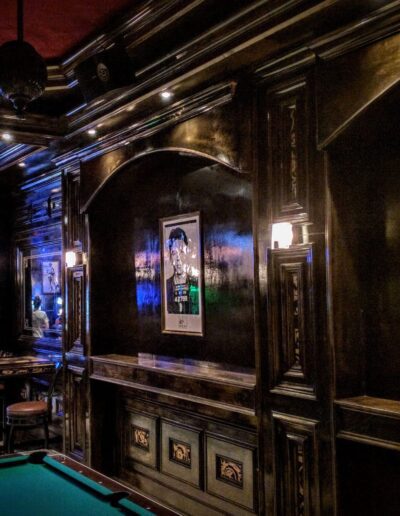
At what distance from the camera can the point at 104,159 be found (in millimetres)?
5750

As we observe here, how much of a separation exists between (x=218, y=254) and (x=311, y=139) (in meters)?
1.71

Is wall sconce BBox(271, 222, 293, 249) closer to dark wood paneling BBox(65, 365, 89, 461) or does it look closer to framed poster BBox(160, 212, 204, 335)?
framed poster BBox(160, 212, 204, 335)

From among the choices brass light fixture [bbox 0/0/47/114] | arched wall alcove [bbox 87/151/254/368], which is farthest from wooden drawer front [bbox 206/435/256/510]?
brass light fixture [bbox 0/0/47/114]

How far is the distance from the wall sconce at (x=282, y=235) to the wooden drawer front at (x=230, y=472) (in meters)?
1.75

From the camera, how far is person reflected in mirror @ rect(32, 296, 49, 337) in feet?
25.8

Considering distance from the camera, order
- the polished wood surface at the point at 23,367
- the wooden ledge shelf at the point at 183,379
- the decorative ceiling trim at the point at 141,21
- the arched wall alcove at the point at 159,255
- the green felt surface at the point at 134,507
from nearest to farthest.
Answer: the green felt surface at the point at 134,507 < the decorative ceiling trim at the point at 141,21 < the wooden ledge shelf at the point at 183,379 < the arched wall alcove at the point at 159,255 < the polished wood surface at the point at 23,367

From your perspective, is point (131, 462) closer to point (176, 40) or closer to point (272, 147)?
point (272, 147)

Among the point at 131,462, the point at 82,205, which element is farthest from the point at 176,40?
the point at 131,462

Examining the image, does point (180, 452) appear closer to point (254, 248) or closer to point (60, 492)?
point (254, 248)

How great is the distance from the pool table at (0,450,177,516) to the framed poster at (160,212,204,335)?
7.75 feet

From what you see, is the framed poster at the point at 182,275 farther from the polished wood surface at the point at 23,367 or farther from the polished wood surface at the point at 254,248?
the polished wood surface at the point at 23,367

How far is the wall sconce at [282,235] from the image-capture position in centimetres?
365

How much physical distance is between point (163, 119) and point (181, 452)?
3.07 m

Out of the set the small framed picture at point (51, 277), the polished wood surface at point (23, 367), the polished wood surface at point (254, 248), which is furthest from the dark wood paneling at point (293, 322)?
the small framed picture at point (51, 277)
